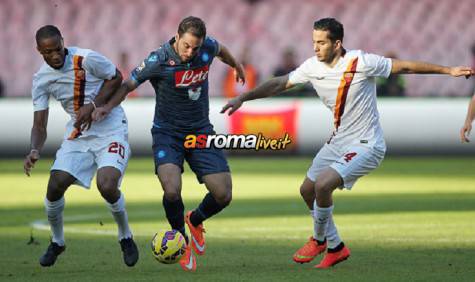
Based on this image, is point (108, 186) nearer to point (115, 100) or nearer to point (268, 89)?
point (115, 100)

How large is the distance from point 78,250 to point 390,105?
1222 cm

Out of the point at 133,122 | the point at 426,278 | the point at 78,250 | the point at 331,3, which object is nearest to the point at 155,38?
the point at 331,3

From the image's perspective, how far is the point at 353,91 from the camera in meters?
9.49

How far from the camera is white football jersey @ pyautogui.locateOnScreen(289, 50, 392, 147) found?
9453 mm

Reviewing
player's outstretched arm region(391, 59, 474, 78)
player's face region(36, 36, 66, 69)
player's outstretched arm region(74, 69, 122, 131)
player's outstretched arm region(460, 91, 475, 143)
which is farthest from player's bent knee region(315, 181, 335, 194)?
player's face region(36, 36, 66, 69)

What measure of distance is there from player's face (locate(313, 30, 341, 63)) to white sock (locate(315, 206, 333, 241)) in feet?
4.08

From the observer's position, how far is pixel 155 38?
27.5 meters

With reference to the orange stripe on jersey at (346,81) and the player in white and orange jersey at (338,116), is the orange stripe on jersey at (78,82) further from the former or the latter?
the orange stripe on jersey at (346,81)

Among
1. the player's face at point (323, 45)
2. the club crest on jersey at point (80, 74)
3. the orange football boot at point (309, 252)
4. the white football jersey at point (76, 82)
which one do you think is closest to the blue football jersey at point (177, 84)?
the white football jersey at point (76, 82)

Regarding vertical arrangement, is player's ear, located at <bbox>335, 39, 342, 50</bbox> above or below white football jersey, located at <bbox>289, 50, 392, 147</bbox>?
above

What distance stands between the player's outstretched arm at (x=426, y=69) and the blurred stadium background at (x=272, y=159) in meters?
1.55

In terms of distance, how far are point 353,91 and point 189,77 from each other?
140 centimetres

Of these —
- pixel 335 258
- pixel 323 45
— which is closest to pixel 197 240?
pixel 335 258

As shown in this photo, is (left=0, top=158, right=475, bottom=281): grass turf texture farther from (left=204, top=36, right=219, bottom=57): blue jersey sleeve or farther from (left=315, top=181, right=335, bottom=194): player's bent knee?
(left=204, top=36, right=219, bottom=57): blue jersey sleeve
